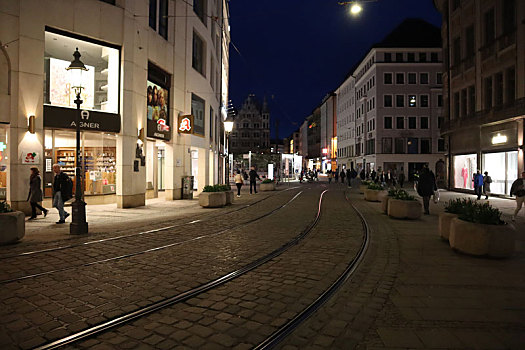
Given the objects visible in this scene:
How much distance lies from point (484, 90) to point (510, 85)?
Result: 8.56 ft

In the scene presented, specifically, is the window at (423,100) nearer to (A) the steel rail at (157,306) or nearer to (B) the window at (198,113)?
(B) the window at (198,113)

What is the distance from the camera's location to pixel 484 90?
24.7 metres

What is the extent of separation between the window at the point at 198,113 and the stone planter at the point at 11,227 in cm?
1616

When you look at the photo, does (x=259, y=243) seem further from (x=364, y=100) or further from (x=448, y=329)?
(x=364, y=100)

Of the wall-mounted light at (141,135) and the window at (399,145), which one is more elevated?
the window at (399,145)

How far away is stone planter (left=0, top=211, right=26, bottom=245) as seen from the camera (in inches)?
338

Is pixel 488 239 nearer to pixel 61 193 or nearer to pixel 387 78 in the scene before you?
pixel 61 193

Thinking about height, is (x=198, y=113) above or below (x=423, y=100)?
below

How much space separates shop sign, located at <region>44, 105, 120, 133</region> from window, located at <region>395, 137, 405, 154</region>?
49.1 metres

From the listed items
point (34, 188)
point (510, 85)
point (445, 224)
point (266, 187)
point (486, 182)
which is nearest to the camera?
point (445, 224)

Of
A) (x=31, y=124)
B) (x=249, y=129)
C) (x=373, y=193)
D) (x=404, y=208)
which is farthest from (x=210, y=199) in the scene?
(x=249, y=129)

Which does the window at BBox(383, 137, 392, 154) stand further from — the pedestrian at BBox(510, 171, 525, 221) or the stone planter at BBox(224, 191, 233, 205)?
the pedestrian at BBox(510, 171, 525, 221)

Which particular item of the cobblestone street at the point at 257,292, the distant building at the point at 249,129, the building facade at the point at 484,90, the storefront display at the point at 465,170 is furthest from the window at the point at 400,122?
the distant building at the point at 249,129

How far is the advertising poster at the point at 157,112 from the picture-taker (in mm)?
19266
